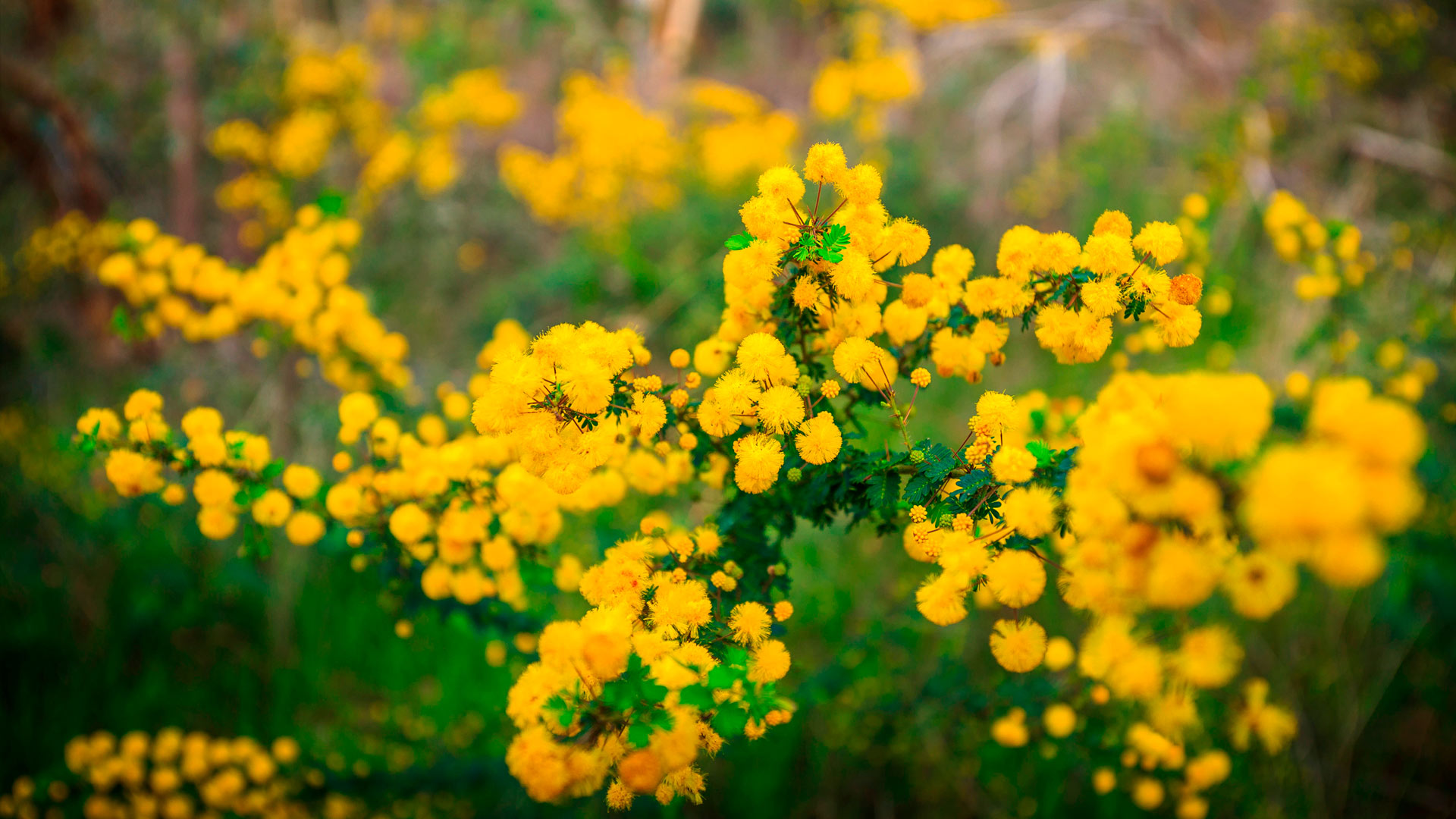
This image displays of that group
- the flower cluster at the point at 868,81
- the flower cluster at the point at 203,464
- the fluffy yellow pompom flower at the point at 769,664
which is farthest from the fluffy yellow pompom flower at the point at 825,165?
the flower cluster at the point at 868,81

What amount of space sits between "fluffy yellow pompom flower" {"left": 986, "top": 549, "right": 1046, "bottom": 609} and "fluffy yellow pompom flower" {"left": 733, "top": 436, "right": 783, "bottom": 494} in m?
0.30

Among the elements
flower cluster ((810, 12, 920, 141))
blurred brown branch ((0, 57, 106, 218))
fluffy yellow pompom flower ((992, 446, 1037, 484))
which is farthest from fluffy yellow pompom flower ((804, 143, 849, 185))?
blurred brown branch ((0, 57, 106, 218))

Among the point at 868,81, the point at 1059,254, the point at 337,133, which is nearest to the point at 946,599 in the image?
the point at 1059,254

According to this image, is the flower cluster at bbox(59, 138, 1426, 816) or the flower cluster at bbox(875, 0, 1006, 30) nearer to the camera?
the flower cluster at bbox(59, 138, 1426, 816)

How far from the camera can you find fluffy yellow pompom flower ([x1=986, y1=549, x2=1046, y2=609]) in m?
0.81

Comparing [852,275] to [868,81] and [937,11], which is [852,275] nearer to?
[868,81]

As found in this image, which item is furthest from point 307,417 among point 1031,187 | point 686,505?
point 1031,187

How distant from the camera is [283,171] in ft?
14.4

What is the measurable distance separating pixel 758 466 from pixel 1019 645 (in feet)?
1.40

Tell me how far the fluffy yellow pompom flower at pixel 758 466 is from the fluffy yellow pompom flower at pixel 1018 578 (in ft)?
1.00

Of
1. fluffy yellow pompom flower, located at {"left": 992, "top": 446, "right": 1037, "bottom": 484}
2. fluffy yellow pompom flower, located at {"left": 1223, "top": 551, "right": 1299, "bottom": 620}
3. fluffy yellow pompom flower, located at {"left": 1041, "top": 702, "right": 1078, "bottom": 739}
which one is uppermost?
fluffy yellow pompom flower, located at {"left": 992, "top": 446, "right": 1037, "bottom": 484}

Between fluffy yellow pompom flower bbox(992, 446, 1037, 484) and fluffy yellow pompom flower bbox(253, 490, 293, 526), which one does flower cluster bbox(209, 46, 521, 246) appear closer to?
fluffy yellow pompom flower bbox(253, 490, 293, 526)

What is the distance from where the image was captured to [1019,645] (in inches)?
37.0

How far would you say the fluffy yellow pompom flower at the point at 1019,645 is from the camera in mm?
929
